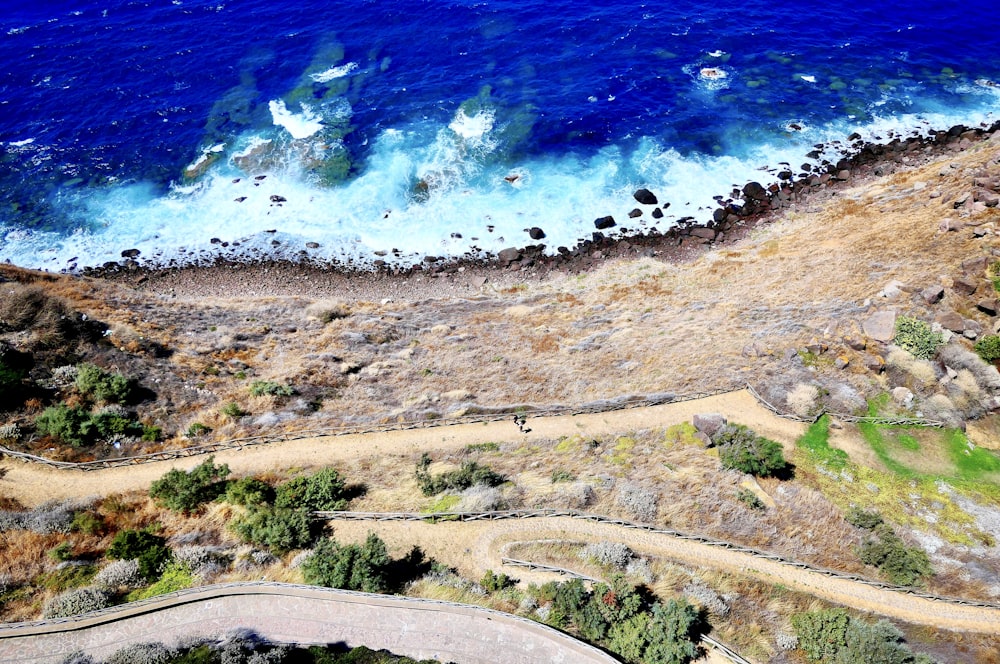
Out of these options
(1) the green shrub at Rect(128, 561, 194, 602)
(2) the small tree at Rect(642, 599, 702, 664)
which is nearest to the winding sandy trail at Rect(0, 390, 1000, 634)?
(2) the small tree at Rect(642, 599, 702, 664)

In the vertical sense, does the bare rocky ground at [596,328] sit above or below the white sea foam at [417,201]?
below

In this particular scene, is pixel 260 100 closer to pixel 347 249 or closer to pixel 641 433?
pixel 347 249

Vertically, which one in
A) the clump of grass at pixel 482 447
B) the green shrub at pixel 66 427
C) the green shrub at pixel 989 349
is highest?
the green shrub at pixel 66 427

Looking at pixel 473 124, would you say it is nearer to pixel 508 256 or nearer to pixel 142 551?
pixel 508 256

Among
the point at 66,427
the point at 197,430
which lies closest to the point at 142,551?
the point at 197,430

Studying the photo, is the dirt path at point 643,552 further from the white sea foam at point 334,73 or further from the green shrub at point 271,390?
the white sea foam at point 334,73

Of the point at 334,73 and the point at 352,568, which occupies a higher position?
the point at 334,73

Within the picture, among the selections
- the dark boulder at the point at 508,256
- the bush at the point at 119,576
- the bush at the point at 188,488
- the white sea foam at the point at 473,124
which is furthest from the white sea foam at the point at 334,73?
the bush at the point at 119,576
